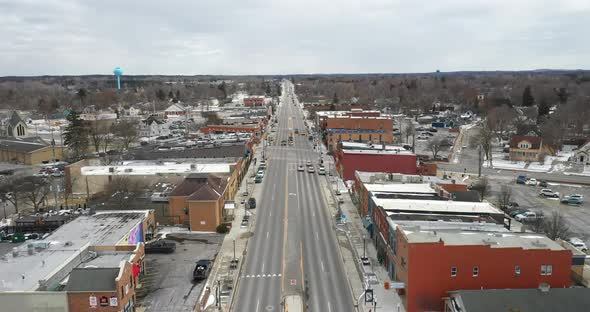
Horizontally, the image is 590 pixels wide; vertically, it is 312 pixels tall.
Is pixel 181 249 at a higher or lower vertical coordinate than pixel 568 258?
lower

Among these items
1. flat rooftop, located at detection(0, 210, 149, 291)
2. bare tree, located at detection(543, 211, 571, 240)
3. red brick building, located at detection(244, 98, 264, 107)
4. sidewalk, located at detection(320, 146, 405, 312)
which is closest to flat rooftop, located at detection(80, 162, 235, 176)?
flat rooftop, located at detection(0, 210, 149, 291)

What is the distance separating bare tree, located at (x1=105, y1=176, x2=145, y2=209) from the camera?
161 feet

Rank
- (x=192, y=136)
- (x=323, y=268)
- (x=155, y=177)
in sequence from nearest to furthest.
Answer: (x=323, y=268), (x=155, y=177), (x=192, y=136)

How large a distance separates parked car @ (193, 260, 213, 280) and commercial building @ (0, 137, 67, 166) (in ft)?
198

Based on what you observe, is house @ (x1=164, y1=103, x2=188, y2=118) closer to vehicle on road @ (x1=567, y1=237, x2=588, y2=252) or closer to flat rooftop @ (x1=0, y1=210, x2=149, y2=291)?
flat rooftop @ (x1=0, y1=210, x2=149, y2=291)

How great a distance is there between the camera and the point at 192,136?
346ft

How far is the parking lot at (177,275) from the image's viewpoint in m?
31.6

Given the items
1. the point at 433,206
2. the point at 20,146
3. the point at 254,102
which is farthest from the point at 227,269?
the point at 254,102

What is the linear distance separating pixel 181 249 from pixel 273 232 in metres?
8.94

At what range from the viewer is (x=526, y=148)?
273 feet

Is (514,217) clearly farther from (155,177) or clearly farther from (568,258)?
(155,177)

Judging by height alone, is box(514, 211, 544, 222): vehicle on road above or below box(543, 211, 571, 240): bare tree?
below

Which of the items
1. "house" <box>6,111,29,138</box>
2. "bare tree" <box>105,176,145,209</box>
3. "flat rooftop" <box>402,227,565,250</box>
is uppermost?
"house" <box>6,111,29,138</box>

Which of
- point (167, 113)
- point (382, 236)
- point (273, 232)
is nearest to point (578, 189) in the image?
point (382, 236)
